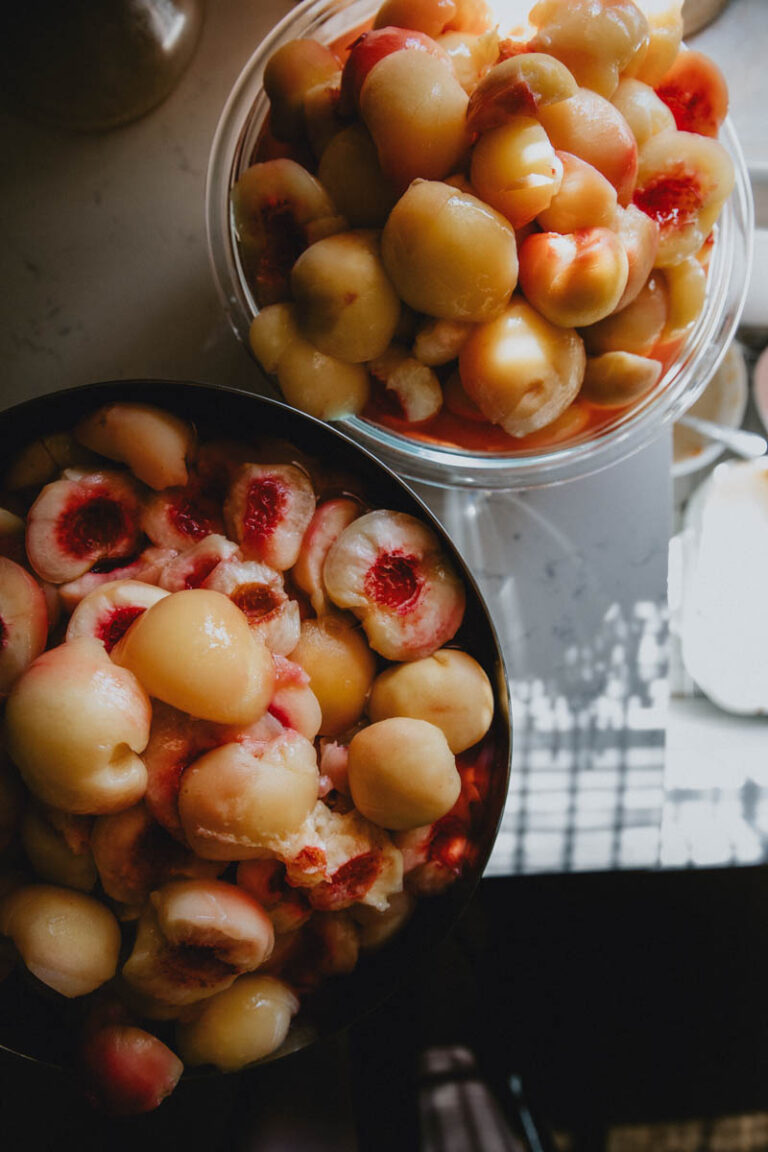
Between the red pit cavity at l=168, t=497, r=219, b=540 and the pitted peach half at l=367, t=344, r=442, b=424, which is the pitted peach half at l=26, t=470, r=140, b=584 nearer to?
the red pit cavity at l=168, t=497, r=219, b=540

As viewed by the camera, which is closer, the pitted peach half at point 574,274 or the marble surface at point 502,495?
the pitted peach half at point 574,274

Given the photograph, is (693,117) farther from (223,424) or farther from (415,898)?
(415,898)

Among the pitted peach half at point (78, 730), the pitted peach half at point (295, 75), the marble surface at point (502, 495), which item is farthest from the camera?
the marble surface at point (502, 495)

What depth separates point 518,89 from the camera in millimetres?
511

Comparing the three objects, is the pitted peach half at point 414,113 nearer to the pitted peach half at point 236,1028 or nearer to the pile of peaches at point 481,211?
the pile of peaches at point 481,211

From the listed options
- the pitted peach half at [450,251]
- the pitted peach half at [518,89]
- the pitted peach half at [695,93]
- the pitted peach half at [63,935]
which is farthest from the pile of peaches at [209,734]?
the pitted peach half at [695,93]

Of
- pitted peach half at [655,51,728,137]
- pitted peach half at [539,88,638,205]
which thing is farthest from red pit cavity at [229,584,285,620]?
pitted peach half at [655,51,728,137]

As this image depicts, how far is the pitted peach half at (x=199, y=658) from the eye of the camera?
1.63ft

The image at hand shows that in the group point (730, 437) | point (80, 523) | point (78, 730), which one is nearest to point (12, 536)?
point (80, 523)

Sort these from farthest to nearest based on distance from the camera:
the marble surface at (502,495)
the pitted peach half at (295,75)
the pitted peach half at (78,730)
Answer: the marble surface at (502,495), the pitted peach half at (295,75), the pitted peach half at (78,730)

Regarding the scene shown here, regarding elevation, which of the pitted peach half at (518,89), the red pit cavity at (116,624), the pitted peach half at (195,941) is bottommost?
the pitted peach half at (195,941)

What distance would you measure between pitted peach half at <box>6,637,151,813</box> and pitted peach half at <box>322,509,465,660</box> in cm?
15

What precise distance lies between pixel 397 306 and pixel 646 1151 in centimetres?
118

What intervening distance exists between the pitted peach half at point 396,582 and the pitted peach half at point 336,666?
2cm
